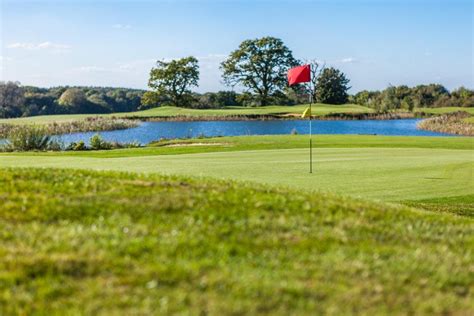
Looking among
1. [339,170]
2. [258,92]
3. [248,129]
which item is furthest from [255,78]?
[339,170]

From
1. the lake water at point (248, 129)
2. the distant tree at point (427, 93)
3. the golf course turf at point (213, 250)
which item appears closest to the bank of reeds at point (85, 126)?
the lake water at point (248, 129)

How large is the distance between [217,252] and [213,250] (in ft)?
0.23

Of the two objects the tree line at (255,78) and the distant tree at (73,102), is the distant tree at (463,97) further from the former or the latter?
the distant tree at (73,102)

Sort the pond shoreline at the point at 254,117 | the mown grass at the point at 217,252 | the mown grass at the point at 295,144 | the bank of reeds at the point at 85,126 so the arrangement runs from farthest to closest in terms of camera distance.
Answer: the pond shoreline at the point at 254,117
the bank of reeds at the point at 85,126
the mown grass at the point at 295,144
the mown grass at the point at 217,252

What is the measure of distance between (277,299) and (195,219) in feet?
7.74

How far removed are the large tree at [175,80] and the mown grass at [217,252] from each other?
7980 cm

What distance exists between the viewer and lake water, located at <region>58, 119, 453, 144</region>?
53656mm

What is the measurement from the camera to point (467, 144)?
32.3 metres

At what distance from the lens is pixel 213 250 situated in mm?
6117

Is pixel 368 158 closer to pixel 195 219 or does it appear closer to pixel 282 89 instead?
pixel 195 219

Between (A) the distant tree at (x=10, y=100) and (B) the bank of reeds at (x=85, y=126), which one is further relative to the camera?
(A) the distant tree at (x=10, y=100)

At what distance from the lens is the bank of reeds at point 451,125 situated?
53400 mm

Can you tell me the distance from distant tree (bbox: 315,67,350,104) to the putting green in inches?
2735

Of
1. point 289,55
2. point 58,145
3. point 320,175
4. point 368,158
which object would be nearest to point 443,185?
point 320,175
